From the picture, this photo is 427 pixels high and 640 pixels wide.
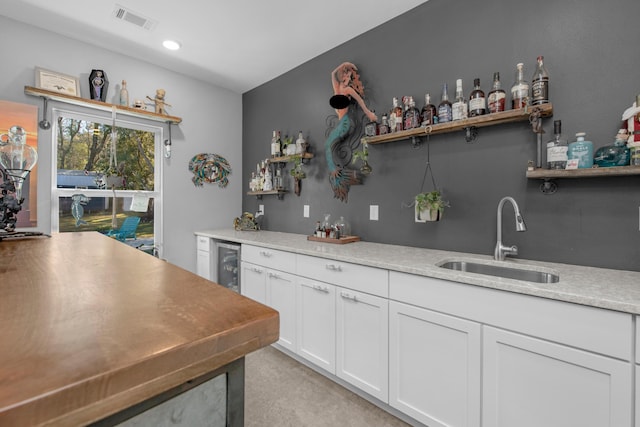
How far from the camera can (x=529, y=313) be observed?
1233 millimetres

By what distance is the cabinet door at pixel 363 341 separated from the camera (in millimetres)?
1732

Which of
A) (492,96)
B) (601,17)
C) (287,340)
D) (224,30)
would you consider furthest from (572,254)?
(224,30)

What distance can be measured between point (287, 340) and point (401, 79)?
2255 mm

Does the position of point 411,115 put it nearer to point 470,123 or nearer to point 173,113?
point 470,123

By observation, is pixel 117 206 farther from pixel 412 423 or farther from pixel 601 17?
pixel 601 17

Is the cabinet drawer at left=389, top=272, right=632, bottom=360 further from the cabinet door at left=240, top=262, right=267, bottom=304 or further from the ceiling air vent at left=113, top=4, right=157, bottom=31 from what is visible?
the ceiling air vent at left=113, top=4, right=157, bottom=31

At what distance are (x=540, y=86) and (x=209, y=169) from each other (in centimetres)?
326

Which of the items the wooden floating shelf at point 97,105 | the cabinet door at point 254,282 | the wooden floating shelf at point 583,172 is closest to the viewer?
the wooden floating shelf at point 583,172

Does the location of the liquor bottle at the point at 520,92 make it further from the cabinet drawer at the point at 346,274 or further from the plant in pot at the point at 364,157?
the cabinet drawer at the point at 346,274

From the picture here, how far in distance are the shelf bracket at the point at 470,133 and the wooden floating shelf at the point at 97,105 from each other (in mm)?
2863

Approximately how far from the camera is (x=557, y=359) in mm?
1176

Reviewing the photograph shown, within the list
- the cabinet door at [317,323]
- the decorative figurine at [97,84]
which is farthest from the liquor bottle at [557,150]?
the decorative figurine at [97,84]

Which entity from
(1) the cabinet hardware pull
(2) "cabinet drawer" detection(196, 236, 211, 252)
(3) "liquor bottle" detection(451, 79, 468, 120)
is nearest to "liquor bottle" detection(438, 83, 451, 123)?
(3) "liquor bottle" detection(451, 79, 468, 120)

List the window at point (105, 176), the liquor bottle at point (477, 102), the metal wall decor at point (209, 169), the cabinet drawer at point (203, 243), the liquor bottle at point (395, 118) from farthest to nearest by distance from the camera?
1. the metal wall decor at point (209, 169)
2. the cabinet drawer at point (203, 243)
3. the window at point (105, 176)
4. the liquor bottle at point (395, 118)
5. the liquor bottle at point (477, 102)
